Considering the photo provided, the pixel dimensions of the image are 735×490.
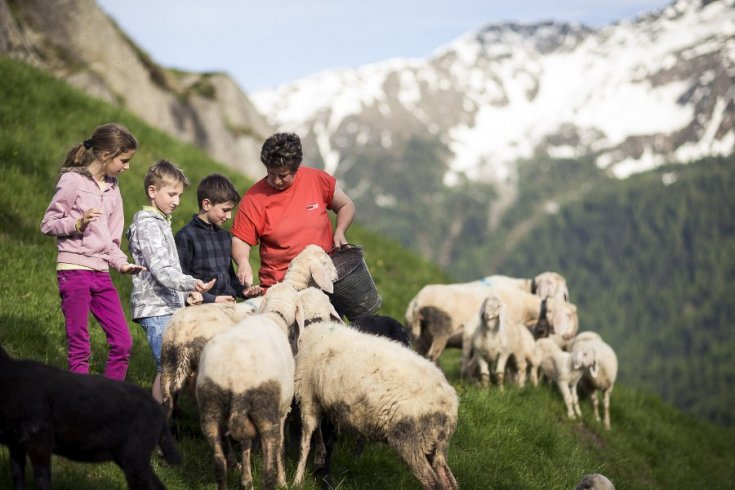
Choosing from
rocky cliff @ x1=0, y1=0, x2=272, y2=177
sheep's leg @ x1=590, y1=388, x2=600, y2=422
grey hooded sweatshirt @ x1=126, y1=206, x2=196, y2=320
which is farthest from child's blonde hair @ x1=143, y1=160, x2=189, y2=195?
rocky cliff @ x1=0, y1=0, x2=272, y2=177

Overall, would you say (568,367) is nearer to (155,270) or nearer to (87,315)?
(155,270)

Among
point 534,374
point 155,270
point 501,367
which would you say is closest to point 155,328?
point 155,270

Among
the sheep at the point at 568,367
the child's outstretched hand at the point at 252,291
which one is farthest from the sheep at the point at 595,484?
the sheep at the point at 568,367

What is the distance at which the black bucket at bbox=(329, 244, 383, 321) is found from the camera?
8.32m

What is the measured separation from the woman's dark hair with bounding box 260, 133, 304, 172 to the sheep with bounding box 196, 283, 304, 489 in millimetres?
2303

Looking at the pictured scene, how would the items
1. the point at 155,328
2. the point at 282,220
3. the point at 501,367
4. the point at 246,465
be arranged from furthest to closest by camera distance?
1. the point at 501,367
2. the point at 282,220
3. the point at 155,328
4. the point at 246,465

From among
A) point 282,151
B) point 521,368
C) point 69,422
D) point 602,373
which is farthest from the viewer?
point 602,373

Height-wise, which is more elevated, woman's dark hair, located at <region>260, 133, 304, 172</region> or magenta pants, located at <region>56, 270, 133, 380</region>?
woman's dark hair, located at <region>260, 133, 304, 172</region>

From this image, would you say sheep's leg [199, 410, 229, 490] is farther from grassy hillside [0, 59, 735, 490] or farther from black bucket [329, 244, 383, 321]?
black bucket [329, 244, 383, 321]

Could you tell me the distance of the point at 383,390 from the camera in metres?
6.50

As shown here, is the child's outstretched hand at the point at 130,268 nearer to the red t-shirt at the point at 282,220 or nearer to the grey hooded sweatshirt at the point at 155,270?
the grey hooded sweatshirt at the point at 155,270

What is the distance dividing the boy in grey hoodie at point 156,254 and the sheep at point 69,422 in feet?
6.41

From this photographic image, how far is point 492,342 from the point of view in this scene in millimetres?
11625

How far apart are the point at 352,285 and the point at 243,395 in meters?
2.99
